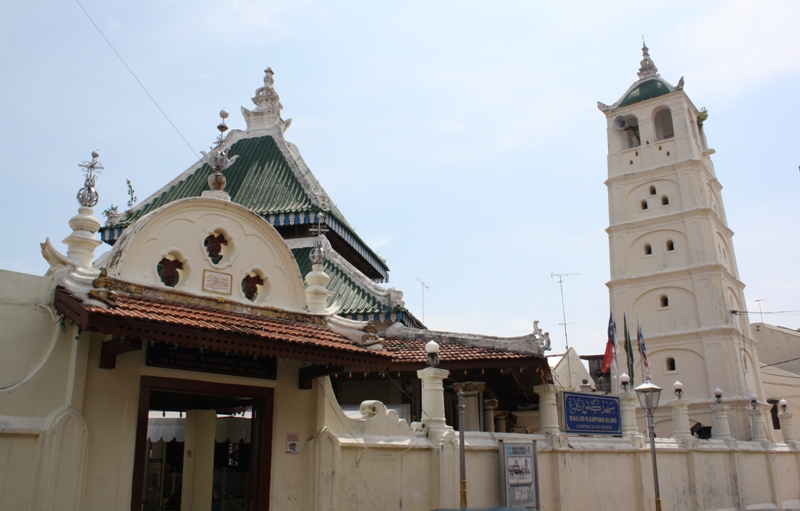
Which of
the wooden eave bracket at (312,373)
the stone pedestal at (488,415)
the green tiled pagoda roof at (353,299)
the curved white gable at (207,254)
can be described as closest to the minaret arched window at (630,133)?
the stone pedestal at (488,415)

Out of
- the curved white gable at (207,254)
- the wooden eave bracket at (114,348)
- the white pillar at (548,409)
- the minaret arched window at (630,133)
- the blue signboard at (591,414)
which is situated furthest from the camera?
the minaret arched window at (630,133)

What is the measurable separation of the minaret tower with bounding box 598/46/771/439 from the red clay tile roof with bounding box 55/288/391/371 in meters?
28.4

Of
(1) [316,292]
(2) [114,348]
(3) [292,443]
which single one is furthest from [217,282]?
(3) [292,443]

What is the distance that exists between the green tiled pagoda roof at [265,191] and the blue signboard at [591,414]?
746cm

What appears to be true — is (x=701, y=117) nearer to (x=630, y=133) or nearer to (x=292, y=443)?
(x=630, y=133)

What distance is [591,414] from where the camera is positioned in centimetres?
1512

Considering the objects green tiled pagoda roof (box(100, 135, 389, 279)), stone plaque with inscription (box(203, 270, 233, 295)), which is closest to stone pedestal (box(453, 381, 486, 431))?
green tiled pagoda roof (box(100, 135, 389, 279))

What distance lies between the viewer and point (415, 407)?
15.9 meters

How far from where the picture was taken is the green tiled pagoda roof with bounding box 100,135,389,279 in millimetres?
17516

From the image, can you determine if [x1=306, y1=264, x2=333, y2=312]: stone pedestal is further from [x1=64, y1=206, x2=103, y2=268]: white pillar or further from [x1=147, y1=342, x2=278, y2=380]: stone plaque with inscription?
[x1=64, y1=206, x2=103, y2=268]: white pillar

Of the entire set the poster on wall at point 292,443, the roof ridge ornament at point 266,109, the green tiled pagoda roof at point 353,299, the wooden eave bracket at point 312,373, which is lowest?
the poster on wall at point 292,443

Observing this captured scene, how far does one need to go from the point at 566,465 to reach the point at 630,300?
81.7ft

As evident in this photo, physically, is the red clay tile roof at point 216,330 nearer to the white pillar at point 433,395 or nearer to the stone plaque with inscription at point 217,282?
the stone plaque with inscription at point 217,282

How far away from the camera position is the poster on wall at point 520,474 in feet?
40.4
